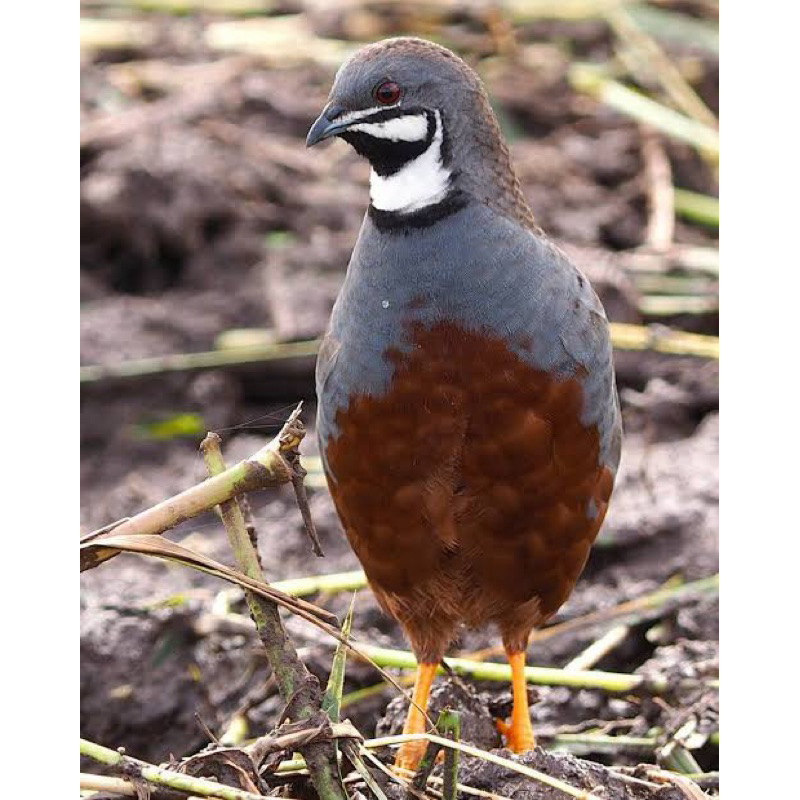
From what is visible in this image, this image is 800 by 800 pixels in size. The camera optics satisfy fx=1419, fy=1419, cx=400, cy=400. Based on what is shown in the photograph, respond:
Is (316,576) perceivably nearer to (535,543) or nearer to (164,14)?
(535,543)

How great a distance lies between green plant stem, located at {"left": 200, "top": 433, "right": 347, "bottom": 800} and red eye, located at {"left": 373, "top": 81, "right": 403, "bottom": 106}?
2.74 ft

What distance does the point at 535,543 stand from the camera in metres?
3.00

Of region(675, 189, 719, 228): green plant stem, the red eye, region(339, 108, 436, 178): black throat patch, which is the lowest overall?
region(675, 189, 719, 228): green plant stem

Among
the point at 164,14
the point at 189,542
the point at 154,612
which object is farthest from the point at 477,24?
the point at 154,612

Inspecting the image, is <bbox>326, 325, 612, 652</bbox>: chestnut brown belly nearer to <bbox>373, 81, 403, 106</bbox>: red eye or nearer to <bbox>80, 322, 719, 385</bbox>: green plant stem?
<bbox>373, 81, 403, 106</bbox>: red eye

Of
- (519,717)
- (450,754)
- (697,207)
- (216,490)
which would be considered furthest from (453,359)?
(697,207)

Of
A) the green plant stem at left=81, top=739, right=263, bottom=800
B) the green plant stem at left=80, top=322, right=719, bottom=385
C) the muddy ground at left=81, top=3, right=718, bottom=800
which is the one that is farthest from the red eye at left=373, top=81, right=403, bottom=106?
the green plant stem at left=80, top=322, right=719, bottom=385

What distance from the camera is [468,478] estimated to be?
2.90 meters

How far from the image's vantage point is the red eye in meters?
2.86

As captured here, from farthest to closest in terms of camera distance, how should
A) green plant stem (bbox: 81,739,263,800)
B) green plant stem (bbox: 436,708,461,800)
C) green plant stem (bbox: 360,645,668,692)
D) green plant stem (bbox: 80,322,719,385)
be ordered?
green plant stem (bbox: 80,322,719,385) → green plant stem (bbox: 360,645,668,692) → green plant stem (bbox: 436,708,461,800) → green plant stem (bbox: 81,739,263,800)

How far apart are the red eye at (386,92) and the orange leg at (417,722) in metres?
1.27

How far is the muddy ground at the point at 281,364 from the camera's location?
3629mm
